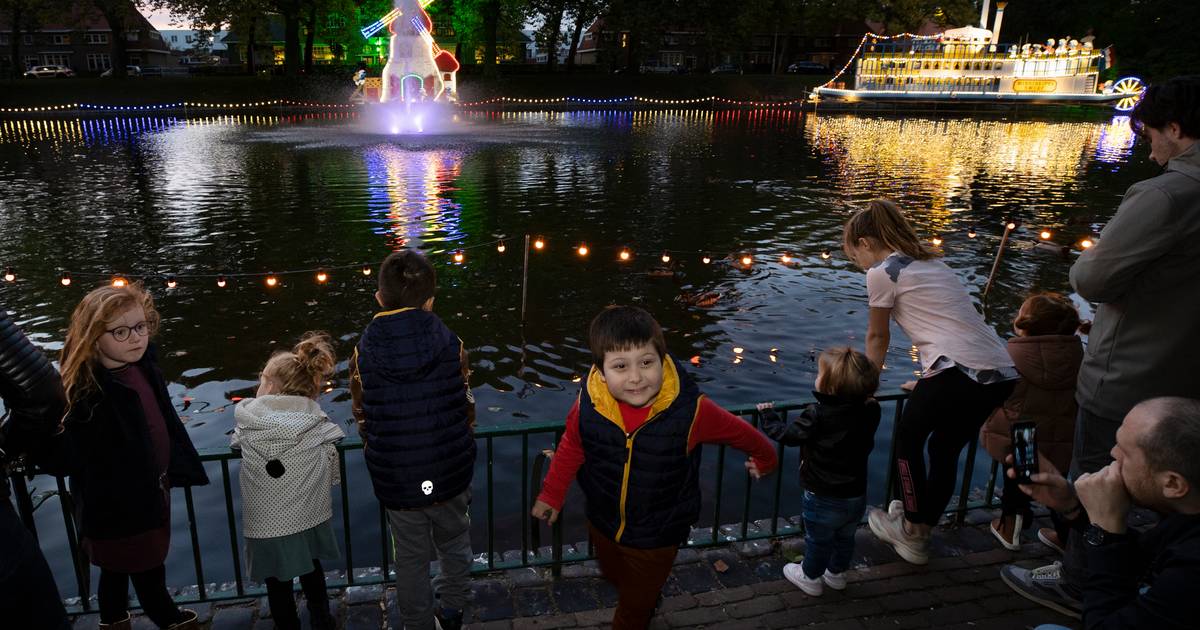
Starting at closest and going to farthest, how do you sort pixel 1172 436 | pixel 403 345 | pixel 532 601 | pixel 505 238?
pixel 1172 436, pixel 403 345, pixel 532 601, pixel 505 238

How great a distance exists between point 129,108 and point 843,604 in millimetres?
58456

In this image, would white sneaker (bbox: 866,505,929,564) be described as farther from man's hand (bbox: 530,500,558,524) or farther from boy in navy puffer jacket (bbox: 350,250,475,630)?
boy in navy puffer jacket (bbox: 350,250,475,630)

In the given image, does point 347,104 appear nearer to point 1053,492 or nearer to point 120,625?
point 120,625

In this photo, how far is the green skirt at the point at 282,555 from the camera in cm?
371

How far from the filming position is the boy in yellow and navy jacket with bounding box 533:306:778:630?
317cm

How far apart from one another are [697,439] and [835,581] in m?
1.73

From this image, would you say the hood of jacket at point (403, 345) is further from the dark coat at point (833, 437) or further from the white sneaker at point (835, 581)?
the white sneaker at point (835, 581)

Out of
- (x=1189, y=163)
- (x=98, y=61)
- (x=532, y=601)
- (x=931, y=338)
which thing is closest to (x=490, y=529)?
(x=532, y=601)

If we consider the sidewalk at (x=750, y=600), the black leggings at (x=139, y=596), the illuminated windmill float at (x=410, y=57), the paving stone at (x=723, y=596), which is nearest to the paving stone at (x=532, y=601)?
the sidewalk at (x=750, y=600)

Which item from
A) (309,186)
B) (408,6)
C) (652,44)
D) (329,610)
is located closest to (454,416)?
(329,610)

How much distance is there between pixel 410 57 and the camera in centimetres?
3619

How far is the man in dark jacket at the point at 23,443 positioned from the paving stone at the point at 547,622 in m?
2.21

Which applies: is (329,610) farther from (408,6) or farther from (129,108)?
(129,108)

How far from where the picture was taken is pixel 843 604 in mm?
4227
